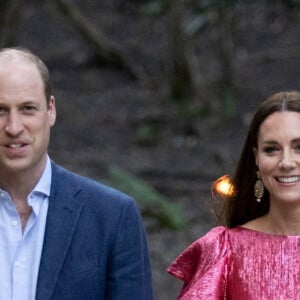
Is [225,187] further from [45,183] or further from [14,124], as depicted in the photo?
[14,124]

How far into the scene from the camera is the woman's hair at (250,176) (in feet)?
14.8

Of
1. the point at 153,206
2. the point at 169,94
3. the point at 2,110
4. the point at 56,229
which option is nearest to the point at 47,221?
the point at 56,229

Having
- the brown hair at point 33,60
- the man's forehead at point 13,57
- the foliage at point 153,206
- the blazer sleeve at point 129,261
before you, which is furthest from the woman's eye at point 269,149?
the foliage at point 153,206

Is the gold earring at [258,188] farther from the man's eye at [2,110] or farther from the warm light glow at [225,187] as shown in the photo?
the man's eye at [2,110]

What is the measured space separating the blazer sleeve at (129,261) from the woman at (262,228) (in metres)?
0.21

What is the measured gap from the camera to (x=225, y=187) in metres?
4.81

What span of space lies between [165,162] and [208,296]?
287 inches

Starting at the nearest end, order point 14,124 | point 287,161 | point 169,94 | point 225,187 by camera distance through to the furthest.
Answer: point 14,124, point 287,161, point 225,187, point 169,94

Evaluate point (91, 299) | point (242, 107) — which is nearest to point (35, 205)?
point (91, 299)

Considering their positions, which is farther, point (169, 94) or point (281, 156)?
point (169, 94)

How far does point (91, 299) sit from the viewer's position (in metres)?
4.39

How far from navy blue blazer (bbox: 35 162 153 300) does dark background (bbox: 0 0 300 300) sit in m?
4.51

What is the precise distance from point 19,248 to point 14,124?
0.46 m

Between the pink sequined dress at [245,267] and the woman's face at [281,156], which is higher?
the woman's face at [281,156]
